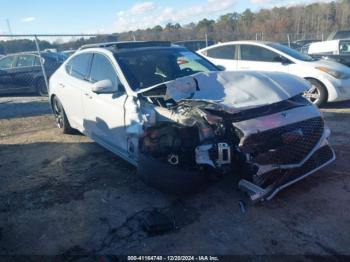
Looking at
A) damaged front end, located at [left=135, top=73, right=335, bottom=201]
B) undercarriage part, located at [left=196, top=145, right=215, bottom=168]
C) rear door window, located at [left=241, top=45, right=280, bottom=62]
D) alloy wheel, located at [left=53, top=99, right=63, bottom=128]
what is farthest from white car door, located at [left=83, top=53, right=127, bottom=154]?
rear door window, located at [left=241, top=45, right=280, bottom=62]

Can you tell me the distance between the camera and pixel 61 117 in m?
6.87

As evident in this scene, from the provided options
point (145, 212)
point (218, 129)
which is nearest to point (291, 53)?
point (218, 129)

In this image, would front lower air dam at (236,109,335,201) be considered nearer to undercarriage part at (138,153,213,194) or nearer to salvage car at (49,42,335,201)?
salvage car at (49,42,335,201)

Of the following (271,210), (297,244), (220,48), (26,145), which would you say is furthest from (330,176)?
(220,48)

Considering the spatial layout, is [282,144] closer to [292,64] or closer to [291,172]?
[291,172]

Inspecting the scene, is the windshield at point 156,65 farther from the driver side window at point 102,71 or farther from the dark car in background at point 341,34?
the dark car in background at point 341,34

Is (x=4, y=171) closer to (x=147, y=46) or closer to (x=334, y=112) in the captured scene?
(x=147, y=46)

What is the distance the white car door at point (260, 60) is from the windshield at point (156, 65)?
3529 millimetres

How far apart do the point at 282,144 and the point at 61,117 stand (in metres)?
4.69

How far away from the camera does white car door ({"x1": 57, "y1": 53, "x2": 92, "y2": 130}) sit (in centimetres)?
564

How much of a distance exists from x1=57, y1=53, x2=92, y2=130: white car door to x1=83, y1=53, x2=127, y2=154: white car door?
0.71ft

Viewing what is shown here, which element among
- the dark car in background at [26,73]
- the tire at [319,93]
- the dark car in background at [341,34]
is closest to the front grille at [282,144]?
the tire at [319,93]

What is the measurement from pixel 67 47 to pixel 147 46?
49.4 ft

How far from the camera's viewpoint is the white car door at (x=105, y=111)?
4562mm
